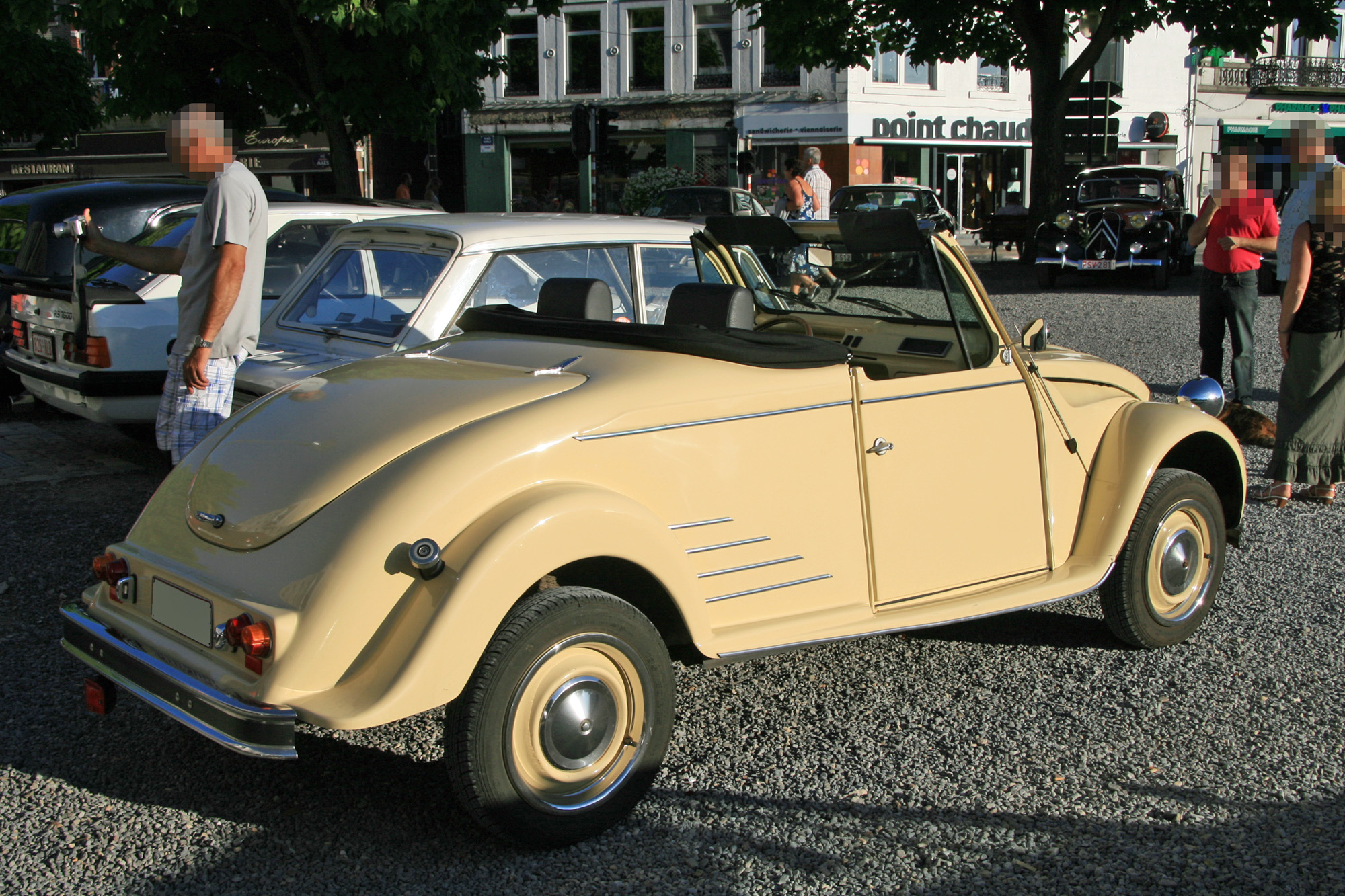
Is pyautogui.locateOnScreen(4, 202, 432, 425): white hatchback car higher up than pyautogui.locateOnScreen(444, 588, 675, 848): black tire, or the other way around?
pyautogui.locateOnScreen(4, 202, 432, 425): white hatchback car

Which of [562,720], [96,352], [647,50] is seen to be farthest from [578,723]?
[647,50]

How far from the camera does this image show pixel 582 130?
53.6 ft

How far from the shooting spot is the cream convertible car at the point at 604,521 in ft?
9.12

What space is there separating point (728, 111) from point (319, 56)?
21.7 m

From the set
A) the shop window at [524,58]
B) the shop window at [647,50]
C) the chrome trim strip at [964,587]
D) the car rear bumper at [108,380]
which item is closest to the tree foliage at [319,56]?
the car rear bumper at [108,380]

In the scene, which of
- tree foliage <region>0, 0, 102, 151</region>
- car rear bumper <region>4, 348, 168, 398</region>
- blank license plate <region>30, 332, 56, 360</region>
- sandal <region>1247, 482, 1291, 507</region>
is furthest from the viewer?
tree foliage <region>0, 0, 102, 151</region>

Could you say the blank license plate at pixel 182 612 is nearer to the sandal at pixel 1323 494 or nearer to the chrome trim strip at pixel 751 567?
the chrome trim strip at pixel 751 567

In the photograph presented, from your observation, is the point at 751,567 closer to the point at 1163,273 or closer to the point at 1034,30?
the point at 1163,273

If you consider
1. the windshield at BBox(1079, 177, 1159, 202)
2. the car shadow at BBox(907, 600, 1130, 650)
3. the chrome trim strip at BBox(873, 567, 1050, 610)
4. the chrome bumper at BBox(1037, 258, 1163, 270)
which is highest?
the windshield at BBox(1079, 177, 1159, 202)

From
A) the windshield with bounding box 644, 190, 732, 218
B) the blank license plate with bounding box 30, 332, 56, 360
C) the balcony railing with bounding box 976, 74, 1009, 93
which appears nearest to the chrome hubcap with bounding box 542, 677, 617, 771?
the blank license plate with bounding box 30, 332, 56, 360

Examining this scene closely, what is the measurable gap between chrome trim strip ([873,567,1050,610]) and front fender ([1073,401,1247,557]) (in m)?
0.23

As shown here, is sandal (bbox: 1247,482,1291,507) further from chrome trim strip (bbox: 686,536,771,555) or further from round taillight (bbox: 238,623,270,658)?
round taillight (bbox: 238,623,270,658)

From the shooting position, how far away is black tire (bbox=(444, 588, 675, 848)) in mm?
2771

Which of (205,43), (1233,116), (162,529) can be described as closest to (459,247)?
(162,529)
